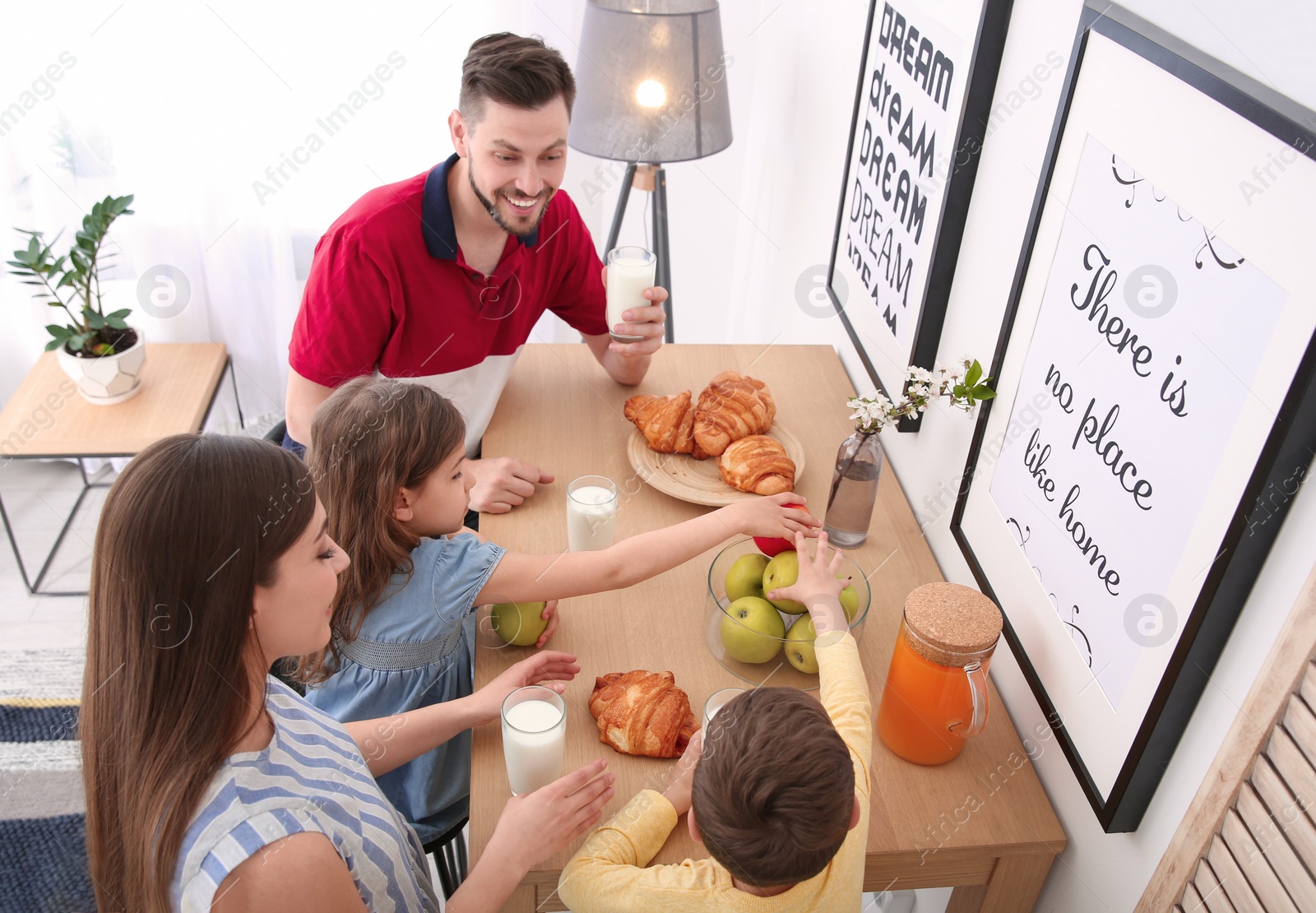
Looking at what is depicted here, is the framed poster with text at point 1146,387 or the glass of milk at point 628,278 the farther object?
the glass of milk at point 628,278

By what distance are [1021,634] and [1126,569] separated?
0.89ft

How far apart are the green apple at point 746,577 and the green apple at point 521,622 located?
0.27 meters

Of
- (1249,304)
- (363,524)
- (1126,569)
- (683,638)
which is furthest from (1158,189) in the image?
(363,524)

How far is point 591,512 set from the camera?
1.48 metres

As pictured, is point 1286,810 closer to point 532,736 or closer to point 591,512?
point 532,736

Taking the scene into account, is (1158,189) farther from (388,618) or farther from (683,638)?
(388,618)

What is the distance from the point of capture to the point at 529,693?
1172 mm

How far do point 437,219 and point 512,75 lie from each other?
29cm

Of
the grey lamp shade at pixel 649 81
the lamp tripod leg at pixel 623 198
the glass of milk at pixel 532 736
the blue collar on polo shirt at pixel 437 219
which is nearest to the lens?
the glass of milk at pixel 532 736

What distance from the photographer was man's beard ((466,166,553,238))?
179cm

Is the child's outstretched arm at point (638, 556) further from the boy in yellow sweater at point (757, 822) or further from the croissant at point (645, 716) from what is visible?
the boy in yellow sweater at point (757, 822)

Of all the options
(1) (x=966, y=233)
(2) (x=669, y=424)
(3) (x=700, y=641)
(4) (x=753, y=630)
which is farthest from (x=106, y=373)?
(1) (x=966, y=233)

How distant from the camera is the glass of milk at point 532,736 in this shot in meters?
1.12

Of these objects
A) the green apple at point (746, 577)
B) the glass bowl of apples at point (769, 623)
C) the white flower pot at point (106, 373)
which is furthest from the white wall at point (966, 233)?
the white flower pot at point (106, 373)
